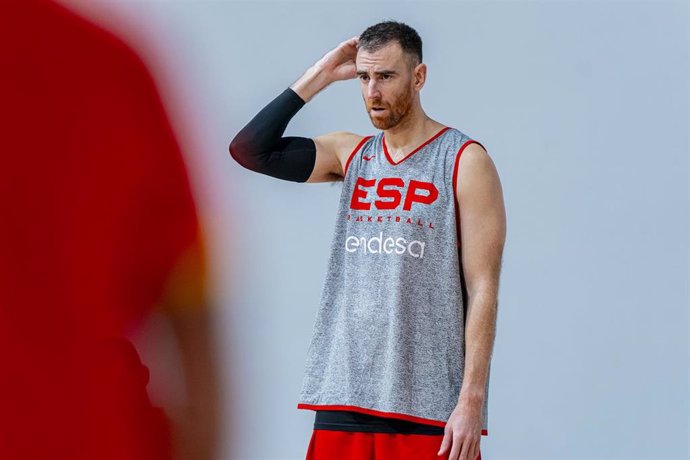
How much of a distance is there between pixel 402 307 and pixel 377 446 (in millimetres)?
254

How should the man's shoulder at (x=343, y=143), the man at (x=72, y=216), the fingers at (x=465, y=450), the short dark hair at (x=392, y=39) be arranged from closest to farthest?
the man at (x=72, y=216)
the fingers at (x=465, y=450)
the short dark hair at (x=392, y=39)
the man's shoulder at (x=343, y=143)

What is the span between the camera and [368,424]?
5.64 ft

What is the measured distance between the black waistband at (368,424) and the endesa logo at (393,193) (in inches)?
15.0

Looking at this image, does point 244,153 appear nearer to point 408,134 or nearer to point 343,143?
point 343,143

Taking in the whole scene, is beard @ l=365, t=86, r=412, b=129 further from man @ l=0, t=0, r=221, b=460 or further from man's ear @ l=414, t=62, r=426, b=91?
man @ l=0, t=0, r=221, b=460

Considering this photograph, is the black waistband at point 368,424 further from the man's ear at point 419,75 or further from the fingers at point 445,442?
the man's ear at point 419,75

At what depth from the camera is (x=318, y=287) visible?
106 inches

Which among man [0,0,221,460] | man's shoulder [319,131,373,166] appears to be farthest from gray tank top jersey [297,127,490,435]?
man [0,0,221,460]

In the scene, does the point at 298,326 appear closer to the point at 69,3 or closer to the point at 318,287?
the point at 318,287

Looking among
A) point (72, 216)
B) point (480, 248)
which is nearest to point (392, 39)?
point (480, 248)

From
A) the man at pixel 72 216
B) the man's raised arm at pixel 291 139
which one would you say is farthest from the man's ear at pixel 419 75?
the man at pixel 72 216

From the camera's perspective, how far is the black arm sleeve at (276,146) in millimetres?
1819

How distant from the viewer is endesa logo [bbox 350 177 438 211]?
1.73m

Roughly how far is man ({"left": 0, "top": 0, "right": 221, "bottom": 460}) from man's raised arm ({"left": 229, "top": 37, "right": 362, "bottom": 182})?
126 centimetres
